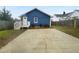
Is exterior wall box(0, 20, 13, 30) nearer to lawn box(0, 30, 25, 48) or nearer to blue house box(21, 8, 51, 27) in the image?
lawn box(0, 30, 25, 48)

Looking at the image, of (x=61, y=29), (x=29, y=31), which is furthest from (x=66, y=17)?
(x=29, y=31)

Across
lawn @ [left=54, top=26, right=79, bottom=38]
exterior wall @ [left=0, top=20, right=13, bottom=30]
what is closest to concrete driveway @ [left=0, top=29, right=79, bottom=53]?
lawn @ [left=54, top=26, right=79, bottom=38]

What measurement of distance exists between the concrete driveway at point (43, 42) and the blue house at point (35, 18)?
8 centimetres

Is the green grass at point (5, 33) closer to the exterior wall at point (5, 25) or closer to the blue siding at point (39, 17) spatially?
the exterior wall at point (5, 25)

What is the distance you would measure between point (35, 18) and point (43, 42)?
282 millimetres

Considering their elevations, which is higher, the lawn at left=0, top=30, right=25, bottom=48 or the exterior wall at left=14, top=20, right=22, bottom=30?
the exterior wall at left=14, top=20, right=22, bottom=30

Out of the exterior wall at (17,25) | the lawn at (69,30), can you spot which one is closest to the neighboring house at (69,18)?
the lawn at (69,30)

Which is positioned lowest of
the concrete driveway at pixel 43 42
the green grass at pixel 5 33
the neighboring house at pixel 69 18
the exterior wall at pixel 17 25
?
the concrete driveway at pixel 43 42

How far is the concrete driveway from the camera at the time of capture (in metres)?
4.39

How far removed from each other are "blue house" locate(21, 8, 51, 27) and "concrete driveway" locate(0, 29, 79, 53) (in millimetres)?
79

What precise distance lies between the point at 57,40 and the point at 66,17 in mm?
282

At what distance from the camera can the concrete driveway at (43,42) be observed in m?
4.39

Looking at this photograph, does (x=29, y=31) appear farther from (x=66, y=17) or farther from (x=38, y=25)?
(x=66, y=17)

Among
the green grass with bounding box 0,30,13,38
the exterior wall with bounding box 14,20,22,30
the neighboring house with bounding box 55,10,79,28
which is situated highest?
the neighboring house with bounding box 55,10,79,28
